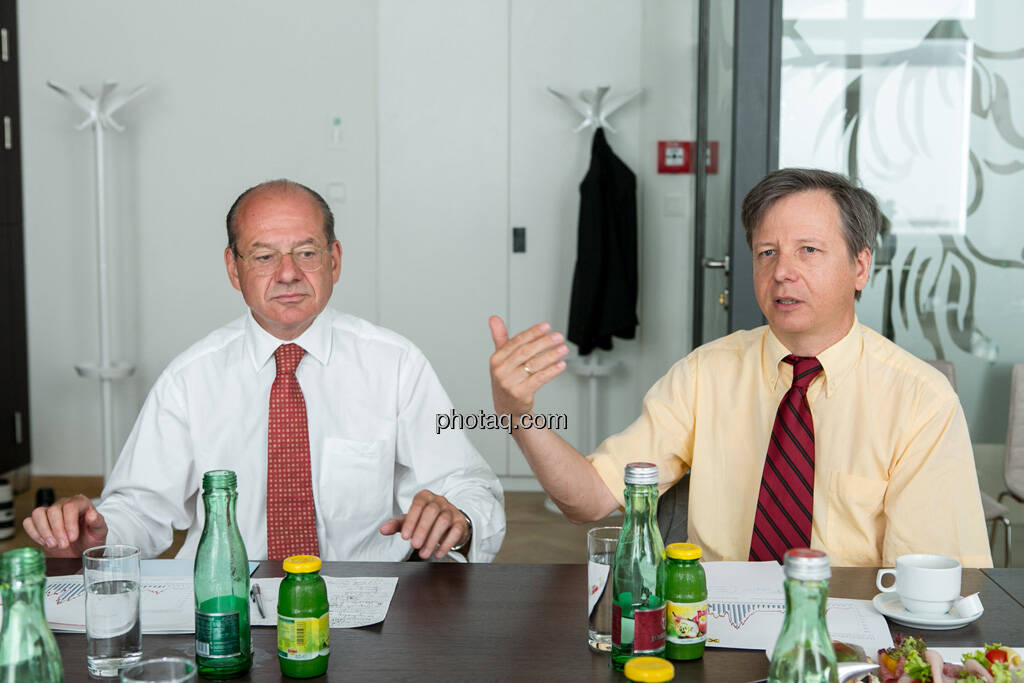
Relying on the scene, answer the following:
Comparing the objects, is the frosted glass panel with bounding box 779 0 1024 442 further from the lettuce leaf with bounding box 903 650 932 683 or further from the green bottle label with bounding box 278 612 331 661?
the green bottle label with bounding box 278 612 331 661

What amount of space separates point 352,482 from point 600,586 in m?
0.92

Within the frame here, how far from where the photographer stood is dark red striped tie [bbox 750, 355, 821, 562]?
A: 5.76ft

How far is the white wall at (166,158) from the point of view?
4855mm

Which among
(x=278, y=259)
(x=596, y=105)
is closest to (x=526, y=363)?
(x=278, y=259)

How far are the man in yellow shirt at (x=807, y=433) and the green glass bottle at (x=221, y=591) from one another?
0.60 m

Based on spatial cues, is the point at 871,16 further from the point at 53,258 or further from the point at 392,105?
the point at 53,258

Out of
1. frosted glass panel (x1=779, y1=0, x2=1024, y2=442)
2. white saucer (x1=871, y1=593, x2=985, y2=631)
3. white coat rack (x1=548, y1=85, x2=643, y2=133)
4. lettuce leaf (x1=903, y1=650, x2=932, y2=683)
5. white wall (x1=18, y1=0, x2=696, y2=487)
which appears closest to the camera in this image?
lettuce leaf (x1=903, y1=650, x2=932, y2=683)

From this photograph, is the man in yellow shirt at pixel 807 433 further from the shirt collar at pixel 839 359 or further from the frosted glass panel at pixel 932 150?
the frosted glass panel at pixel 932 150

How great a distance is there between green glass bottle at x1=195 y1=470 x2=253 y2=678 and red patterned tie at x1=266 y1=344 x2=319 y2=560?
2.48ft

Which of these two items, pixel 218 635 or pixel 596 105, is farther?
pixel 596 105

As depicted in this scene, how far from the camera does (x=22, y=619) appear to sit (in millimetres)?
948

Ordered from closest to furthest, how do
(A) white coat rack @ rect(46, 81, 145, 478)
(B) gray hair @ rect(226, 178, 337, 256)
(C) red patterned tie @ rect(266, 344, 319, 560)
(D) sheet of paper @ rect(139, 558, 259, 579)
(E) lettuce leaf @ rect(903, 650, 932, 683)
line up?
(E) lettuce leaf @ rect(903, 650, 932, 683)
(D) sheet of paper @ rect(139, 558, 259, 579)
(C) red patterned tie @ rect(266, 344, 319, 560)
(B) gray hair @ rect(226, 178, 337, 256)
(A) white coat rack @ rect(46, 81, 145, 478)

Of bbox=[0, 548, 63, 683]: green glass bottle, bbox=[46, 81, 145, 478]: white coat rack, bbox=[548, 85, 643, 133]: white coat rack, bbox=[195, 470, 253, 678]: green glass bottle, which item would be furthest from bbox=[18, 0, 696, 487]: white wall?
bbox=[0, 548, 63, 683]: green glass bottle

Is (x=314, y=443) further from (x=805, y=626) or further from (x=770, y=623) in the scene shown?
(x=805, y=626)
